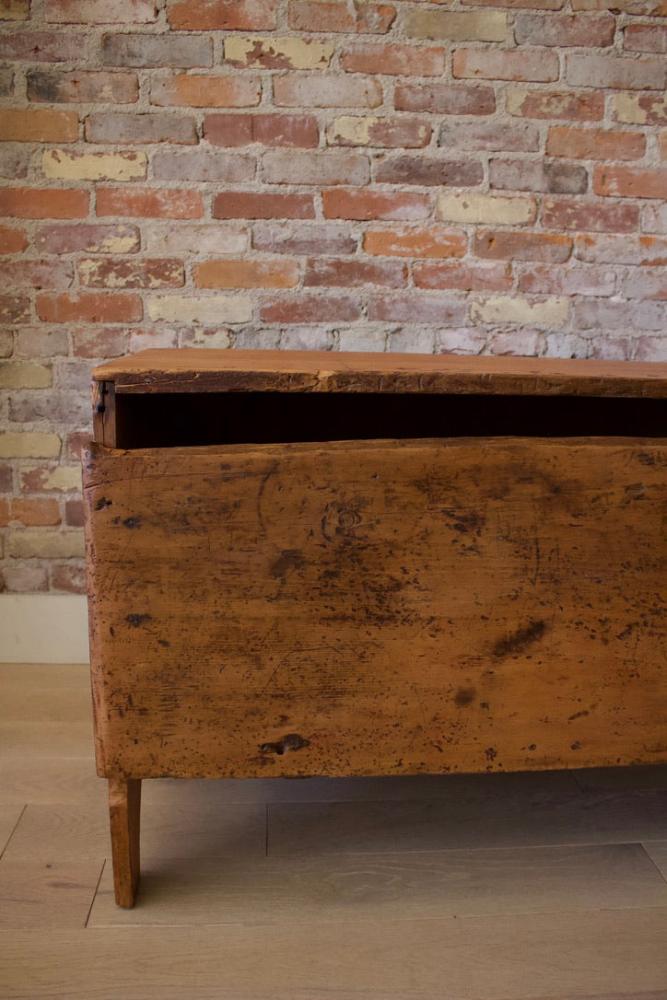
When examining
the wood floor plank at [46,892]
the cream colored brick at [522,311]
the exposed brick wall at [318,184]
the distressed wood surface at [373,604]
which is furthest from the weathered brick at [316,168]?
the wood floor plank at [46,892]

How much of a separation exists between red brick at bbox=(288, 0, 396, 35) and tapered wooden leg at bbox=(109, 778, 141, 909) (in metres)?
1.37

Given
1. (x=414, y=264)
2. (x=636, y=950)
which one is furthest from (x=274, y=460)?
(x=414, y=264)

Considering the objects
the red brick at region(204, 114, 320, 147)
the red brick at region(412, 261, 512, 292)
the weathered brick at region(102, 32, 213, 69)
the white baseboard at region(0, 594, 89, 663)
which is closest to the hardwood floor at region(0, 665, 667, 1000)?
the white baseboard at region(0, 594, 89, 663)

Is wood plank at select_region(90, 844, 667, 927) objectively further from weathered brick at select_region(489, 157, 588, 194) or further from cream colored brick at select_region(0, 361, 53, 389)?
weathered brick at select_region(489, 157, 588, 194)

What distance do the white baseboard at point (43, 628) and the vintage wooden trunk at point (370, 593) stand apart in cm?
81

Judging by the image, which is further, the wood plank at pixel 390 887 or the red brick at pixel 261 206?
the red brick at pixel 261 206

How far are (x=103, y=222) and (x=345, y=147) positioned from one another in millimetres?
487

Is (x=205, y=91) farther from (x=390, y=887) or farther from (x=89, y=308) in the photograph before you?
(x=390, y=887)

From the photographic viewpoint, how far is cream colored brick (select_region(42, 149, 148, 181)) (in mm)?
1589

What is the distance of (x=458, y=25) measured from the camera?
1589 millimetres

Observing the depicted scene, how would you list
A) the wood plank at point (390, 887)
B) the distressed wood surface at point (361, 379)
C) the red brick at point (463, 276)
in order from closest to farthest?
the distressed wood surface at point (361, 379) → the wood plank at point (390, 887) → the red brick at point (463, 276)

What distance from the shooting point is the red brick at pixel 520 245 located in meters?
1.65

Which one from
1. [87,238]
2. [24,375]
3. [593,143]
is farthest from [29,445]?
[593,143]

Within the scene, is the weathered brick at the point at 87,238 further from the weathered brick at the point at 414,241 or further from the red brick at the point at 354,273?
the weathered brick at the point at 414,241
